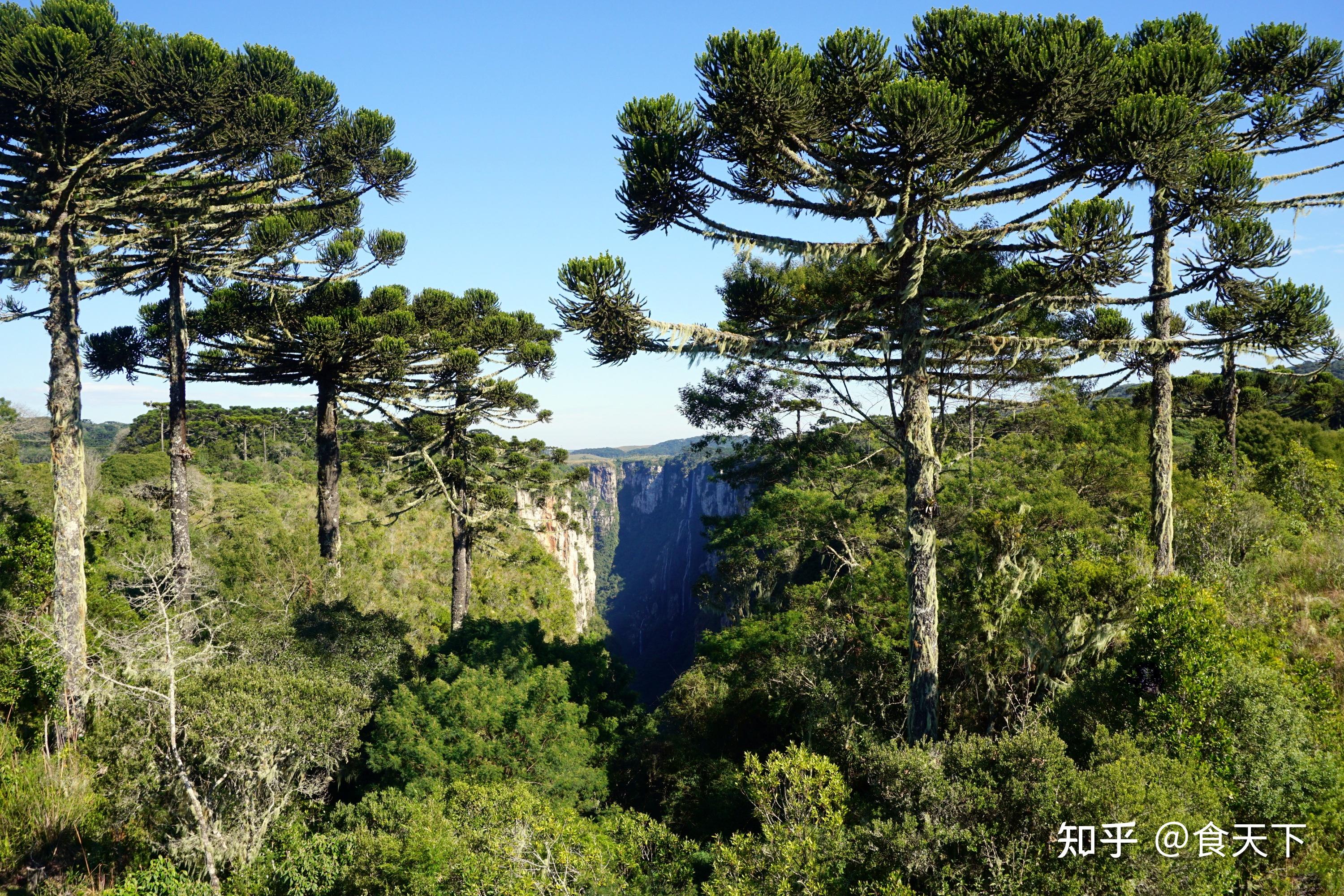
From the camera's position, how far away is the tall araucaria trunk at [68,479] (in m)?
11.0

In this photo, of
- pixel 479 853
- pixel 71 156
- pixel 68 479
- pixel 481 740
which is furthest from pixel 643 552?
pixel 479 853

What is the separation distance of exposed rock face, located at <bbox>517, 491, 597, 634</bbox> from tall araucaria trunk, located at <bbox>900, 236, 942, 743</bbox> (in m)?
34.5

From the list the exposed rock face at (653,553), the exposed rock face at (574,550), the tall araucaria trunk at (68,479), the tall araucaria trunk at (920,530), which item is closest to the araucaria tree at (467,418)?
the tall araucaria trunk at (68,479)

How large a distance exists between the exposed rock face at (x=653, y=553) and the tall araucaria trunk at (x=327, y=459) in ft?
147

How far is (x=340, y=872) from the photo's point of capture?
8203mm

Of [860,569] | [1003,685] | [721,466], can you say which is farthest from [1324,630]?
[721,466]

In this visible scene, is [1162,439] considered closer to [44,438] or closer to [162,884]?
[162,884]

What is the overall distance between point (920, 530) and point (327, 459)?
14.7 meters

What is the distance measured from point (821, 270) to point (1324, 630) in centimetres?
866

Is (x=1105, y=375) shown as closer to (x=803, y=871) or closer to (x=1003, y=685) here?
(x=1003, y=685)

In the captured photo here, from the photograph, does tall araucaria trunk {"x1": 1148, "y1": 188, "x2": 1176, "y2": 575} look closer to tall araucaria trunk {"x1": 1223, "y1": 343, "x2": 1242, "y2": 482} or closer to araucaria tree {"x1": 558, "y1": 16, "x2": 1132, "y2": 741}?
araucaria tree {"x1": 558, "y1": 16, "x2": 1132, "y2": 741}

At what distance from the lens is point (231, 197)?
14.1 meters

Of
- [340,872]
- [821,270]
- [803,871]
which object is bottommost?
[340,872]

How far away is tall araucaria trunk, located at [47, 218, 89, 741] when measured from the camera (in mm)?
10992
